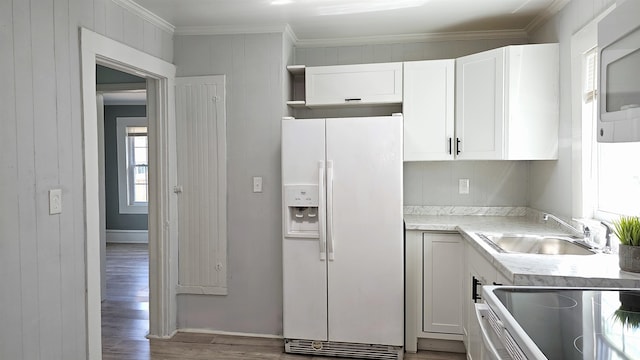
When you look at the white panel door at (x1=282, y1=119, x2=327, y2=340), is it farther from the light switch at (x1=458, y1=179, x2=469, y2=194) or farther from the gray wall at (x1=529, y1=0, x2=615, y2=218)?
the gray wall at (x1=529, y1=0, x2=615, y2=218)

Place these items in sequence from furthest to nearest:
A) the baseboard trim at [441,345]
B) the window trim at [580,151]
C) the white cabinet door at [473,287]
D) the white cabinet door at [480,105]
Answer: the baseboard trim at [441,345] < the white cabinet door at [480,105] < the window trim at [580,151] < the white cabinet door at [473,287]

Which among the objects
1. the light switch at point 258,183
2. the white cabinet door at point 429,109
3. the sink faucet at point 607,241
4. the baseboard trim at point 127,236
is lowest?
the baseboard trim at point 127,236

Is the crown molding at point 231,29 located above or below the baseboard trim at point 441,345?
above

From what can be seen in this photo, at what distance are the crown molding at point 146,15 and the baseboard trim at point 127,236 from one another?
4693mm

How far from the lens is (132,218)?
700 centimetres

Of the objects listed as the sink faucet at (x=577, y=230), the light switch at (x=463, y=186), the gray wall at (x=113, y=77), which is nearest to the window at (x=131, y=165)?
the gray wall at (x=113, y=77)

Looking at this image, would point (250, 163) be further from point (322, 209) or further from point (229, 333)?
point (229, 333)

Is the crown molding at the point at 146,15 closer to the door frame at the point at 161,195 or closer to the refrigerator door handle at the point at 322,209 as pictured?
the door frame at the point at 161,195

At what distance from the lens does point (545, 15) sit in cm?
289

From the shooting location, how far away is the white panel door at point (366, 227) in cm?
278

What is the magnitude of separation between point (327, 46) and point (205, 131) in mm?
1254

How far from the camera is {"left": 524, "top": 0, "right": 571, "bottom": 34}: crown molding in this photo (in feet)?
8.76

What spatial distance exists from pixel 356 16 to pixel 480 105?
1081 millimetres

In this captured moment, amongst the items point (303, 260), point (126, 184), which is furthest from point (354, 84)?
point (126, 184)
